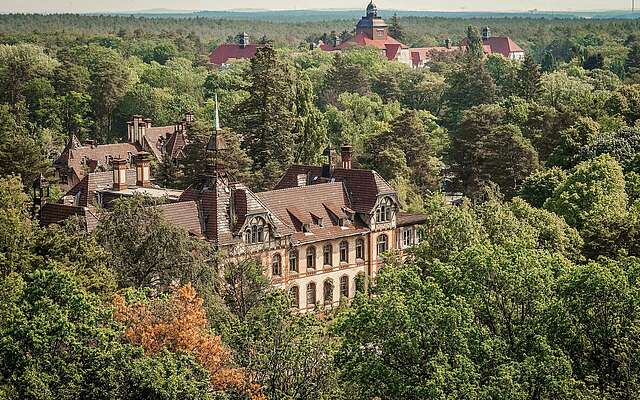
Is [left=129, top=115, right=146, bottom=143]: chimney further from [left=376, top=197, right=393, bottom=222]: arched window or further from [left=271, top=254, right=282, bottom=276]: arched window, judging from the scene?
[left=271, top=254, right=282, bottom=276]: arched window

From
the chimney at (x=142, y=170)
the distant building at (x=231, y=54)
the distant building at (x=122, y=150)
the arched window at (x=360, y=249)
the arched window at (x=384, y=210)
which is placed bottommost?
the distant building at (x=231, y=54)

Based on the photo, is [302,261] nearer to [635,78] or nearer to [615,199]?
[615,199]

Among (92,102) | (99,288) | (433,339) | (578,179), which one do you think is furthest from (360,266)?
(92,102)

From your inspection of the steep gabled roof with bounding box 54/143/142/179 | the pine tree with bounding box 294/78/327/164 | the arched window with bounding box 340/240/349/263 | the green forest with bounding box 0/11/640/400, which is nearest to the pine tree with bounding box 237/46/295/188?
the green forest with bounding box 0/11/640/400

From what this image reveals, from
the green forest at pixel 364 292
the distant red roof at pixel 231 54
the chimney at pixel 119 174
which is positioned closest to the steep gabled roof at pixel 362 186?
the green forest at pixel 364 292

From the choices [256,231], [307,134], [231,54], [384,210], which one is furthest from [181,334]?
[231,54]

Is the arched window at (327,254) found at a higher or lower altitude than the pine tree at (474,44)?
lower

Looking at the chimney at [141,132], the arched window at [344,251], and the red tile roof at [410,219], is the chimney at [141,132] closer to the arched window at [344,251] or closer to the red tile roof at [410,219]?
the red tile roof at [410,219]

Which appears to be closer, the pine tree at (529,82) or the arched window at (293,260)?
the arched window at (293,260)

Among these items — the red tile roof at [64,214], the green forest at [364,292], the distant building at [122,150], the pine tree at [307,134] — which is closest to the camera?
the green forest at [364,292]
